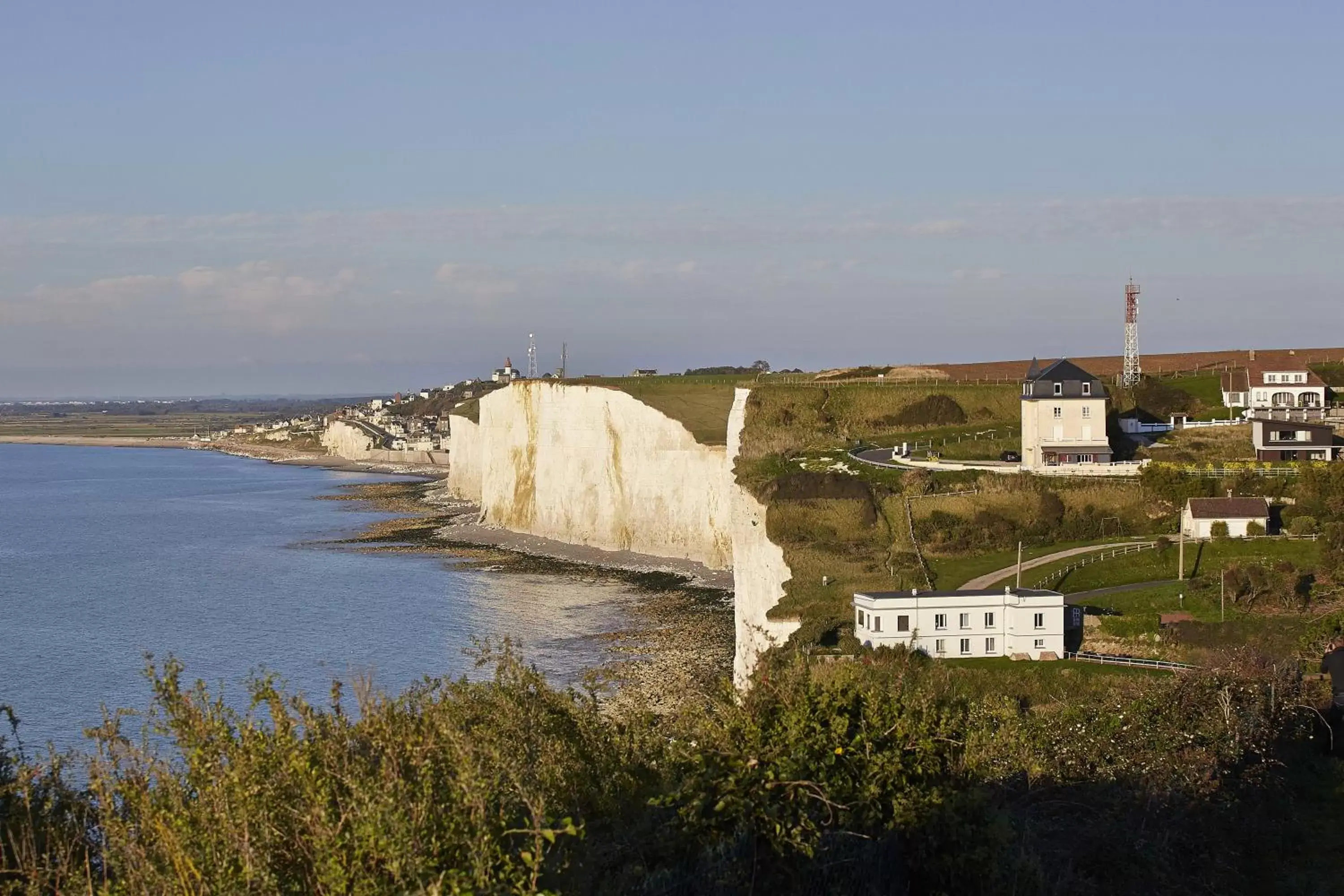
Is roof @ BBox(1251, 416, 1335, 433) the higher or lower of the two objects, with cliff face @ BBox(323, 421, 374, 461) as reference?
higher

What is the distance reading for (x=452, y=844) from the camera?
27.5 feet

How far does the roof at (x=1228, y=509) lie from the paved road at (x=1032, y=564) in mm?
1844

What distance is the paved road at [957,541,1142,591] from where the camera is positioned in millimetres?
32031

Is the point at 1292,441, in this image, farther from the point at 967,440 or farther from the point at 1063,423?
the point at 967,440

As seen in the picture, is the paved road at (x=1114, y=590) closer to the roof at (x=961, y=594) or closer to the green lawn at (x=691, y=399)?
the roof at (x=961, y=594)

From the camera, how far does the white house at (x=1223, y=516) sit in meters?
36.1

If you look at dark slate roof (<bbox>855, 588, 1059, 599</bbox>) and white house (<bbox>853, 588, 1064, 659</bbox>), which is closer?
white house (<bbox>853, 588, 1064, 659</bbox>)

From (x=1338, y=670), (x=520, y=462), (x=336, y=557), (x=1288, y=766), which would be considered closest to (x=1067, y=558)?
(x=1338, y=670)

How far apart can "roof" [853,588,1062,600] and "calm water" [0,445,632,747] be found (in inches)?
405

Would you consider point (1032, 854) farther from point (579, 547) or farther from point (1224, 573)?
point (579, 547)

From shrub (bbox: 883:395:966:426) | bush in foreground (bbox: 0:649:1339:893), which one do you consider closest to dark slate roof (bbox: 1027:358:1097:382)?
shrub (bbox: 883:395:966:426)

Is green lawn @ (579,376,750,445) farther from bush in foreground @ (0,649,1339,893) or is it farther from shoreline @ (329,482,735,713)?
bush in foreground @ (0,649,1339,893)

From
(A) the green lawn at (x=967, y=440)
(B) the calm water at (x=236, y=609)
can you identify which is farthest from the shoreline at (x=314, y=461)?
(A) the green lawn at (x=967, y=440)

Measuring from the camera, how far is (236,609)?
46969 millimetres
